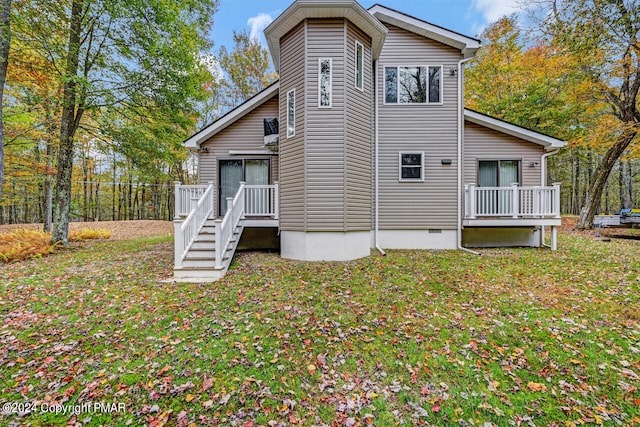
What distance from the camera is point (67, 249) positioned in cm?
966

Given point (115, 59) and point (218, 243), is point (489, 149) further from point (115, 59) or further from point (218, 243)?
point (115, 59)

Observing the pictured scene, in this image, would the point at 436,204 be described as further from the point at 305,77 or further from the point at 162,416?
the point at 162,416

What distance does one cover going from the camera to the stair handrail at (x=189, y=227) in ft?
20.8

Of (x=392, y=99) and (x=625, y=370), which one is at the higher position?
(x=392, y=99)

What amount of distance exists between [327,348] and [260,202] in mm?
6027

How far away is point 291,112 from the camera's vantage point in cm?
852

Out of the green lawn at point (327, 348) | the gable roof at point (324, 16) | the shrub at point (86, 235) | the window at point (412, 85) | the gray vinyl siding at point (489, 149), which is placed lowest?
the green lawn at point (327, 348)

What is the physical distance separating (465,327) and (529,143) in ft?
29.8

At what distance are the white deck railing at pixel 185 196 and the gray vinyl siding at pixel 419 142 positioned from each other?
252 inches

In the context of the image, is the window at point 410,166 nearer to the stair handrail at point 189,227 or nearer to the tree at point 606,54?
the stair handrail at point 189,227

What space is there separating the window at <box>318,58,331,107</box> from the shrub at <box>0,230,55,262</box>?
9787 mm

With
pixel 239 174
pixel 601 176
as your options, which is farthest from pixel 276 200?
pixel 601 176

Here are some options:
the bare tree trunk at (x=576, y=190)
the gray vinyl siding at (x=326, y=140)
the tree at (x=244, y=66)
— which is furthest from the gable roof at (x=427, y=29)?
the bare tree trunk at (x=576, y=190)

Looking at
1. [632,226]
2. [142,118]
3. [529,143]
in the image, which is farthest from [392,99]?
[632,226]
